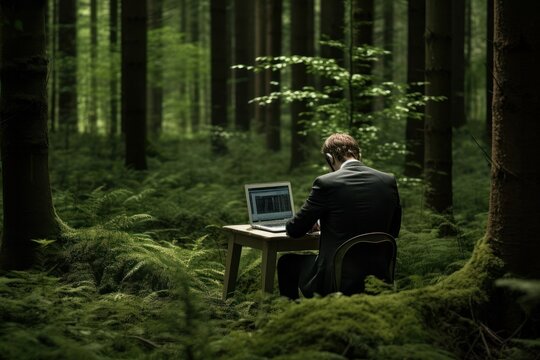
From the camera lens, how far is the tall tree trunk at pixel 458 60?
901 inches

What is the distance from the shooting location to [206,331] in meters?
4.09

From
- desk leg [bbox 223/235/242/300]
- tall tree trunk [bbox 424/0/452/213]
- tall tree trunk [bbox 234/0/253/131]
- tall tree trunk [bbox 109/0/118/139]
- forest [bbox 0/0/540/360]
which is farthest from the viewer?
tall tree trunk [bbox 234/0/253/131]

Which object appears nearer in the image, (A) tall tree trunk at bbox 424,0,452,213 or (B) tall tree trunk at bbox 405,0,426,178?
(A) tall tree trunk at bbox 424,0,452,213

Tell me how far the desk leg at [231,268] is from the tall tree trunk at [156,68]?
47.5ft

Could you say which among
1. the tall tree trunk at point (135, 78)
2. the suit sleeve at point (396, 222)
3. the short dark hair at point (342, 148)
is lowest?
the suit sleeve at point (396, 222)

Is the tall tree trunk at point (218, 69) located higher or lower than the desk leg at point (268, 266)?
higher

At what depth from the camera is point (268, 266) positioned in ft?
20.8

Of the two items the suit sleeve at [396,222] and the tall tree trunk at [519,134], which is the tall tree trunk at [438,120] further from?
the tall tree trunk at [519,134]

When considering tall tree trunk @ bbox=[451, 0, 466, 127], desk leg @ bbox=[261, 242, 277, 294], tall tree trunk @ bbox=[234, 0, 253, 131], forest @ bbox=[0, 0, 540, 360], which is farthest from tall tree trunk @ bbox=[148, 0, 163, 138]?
desk leg @ bbox=[261, 242, 277, 294]

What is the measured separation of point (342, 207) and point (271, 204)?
125 cm

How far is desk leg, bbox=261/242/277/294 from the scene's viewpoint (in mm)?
6293

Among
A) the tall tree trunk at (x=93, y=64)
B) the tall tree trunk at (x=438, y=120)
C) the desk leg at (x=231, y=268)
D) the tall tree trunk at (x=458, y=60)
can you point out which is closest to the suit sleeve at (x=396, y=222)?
the desk leg at (x=231, y=268)

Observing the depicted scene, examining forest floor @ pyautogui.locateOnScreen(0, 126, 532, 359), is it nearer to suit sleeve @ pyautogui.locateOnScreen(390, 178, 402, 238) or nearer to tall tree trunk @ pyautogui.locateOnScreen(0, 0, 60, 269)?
tall tree trunk @ pyautogui.locateOnScreen(0, 0, 60, 269)

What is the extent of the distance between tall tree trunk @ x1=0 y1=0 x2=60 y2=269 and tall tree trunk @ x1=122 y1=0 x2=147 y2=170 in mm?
7451
